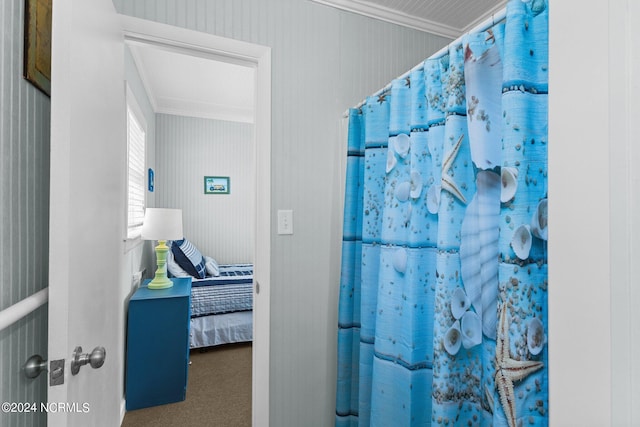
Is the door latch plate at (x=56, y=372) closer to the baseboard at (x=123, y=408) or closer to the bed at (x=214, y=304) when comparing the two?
the baseboard at (x=123, y=408)

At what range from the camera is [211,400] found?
2.57 metres

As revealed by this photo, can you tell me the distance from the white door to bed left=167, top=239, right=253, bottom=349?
2.08 metres

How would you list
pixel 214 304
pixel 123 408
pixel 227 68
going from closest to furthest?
pixel 123 408
pixel 227 68
pixel 214 304

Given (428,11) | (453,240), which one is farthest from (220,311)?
(428,11)

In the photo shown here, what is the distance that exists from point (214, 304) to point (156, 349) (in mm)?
976

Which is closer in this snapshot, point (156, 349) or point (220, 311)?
point (156, 349)

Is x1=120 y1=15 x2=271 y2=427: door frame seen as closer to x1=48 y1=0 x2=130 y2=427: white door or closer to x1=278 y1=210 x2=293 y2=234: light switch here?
x1=278 y1=210 x2=293 y2=234: light switch

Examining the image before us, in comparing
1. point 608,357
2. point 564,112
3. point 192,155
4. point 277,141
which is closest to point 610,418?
point 608,357

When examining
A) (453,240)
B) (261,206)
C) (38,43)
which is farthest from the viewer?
(261,206)

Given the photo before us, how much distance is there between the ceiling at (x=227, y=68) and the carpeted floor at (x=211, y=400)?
233cm

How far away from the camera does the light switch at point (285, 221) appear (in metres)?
1.74

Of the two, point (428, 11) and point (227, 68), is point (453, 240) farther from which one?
point (227, 68)

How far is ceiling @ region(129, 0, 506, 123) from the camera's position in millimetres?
1978

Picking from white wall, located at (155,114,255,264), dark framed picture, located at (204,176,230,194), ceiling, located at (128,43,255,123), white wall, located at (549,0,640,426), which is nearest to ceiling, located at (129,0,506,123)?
ceiling, located at (128,43,255,123)
